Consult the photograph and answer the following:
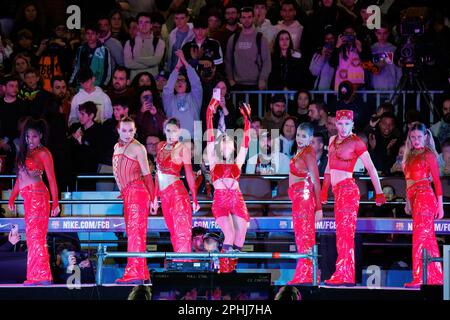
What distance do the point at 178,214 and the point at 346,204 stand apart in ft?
6.13

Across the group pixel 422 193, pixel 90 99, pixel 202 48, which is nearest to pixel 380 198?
pixel 422 193

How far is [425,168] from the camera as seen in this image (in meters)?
15.0

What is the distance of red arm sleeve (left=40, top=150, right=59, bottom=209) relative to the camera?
604 inches

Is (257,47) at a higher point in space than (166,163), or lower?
higher

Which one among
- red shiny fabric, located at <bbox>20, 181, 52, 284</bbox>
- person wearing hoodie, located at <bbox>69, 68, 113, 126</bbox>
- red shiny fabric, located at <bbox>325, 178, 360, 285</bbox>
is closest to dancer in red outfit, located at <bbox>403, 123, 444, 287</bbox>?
red shiny fabric, located at <bbox>325, 178, 360, 285</bbox>

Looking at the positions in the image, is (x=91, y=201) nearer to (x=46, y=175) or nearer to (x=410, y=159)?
(x=46, y=175)

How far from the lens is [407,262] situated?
1582cm

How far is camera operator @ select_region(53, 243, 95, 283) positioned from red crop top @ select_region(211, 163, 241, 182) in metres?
1.71

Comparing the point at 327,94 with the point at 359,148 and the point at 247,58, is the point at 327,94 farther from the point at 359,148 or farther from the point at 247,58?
the point at 359,148

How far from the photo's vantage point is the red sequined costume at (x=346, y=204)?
14969 millimetres

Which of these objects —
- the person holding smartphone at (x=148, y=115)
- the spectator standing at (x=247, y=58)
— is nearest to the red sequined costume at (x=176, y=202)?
the person holding smartphone at (x=148, y=115)

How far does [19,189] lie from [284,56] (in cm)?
431

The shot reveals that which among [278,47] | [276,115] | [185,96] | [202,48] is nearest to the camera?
[276,115]
